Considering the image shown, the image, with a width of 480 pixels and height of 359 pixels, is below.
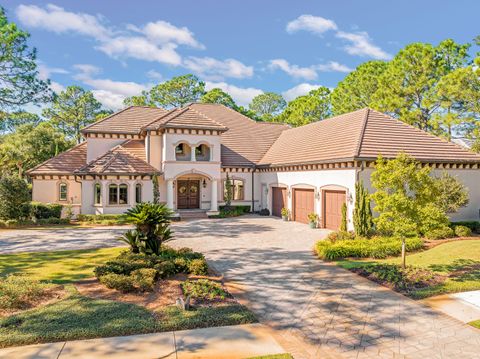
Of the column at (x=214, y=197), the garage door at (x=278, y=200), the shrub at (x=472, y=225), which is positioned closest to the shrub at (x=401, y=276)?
the shrub at (x=472, y=225)

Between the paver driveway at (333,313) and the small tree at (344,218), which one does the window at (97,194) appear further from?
the small tree at (344,218)

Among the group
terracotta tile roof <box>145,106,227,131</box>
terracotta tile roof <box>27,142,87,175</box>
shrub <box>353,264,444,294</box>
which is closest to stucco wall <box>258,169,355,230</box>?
terracotta tile roof <box>145,106,227,131</box>

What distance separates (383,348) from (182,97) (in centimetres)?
5440

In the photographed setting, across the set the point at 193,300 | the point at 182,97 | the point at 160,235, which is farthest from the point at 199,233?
the point at 182,97

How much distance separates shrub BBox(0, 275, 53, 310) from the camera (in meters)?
7.63

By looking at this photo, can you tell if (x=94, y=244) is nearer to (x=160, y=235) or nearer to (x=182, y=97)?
(x=160, y=235)

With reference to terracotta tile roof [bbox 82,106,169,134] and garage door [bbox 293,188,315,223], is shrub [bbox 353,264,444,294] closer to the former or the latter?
garage door [bbox 293,188,315,223]

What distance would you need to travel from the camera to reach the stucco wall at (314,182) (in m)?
18.0

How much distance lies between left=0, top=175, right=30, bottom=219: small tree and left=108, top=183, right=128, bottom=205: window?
5246mm

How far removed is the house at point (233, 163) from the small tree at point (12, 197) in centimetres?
375

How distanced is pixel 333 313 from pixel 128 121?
26.8m

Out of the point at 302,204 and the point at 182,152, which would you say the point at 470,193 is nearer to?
the point at 302,204

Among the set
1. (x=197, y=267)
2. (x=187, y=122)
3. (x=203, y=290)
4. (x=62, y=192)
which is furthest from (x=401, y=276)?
(x=62, y=192)

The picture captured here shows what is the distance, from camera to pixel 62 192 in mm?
27031
